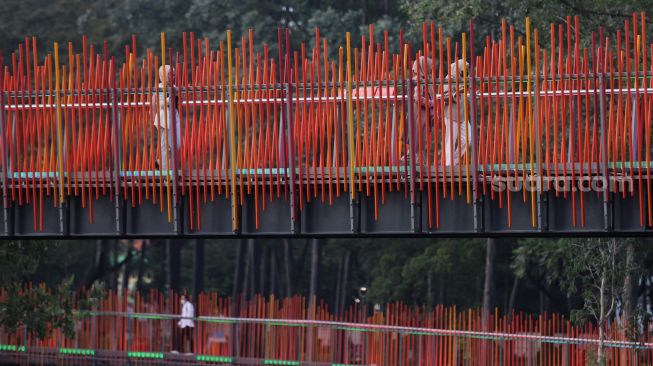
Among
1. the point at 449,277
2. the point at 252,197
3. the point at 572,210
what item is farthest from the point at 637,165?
the point at 449,277

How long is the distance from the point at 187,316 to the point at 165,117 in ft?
58.3

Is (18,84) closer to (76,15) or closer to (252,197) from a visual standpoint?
(252,197)

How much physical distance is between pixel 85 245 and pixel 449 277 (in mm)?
16303

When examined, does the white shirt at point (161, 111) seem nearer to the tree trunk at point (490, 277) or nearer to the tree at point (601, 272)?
the tree at point (601, 272)

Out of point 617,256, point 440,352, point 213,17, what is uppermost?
point 213,17

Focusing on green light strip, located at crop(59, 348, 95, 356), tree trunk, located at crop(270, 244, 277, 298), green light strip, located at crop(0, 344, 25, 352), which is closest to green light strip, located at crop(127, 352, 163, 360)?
green light strip, located at crop(59, 348, 95, 356)

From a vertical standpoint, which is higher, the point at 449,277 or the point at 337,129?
the point at 337,129

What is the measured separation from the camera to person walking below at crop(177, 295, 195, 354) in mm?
38656

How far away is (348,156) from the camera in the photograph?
21.4 metres

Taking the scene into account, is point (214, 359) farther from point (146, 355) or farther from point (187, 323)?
point (146, 355)

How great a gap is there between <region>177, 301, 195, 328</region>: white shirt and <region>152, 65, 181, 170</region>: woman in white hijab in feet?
55.2

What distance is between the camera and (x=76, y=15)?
190 feet

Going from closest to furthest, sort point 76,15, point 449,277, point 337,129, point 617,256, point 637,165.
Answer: point 637,165 < point 337,129 < point 617,256 < point 449,277 < point 76,15

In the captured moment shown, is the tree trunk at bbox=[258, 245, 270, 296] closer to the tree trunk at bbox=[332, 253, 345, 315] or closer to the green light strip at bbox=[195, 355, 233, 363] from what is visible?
the tree trunk at bbox=[332, 253, 345, 315]
